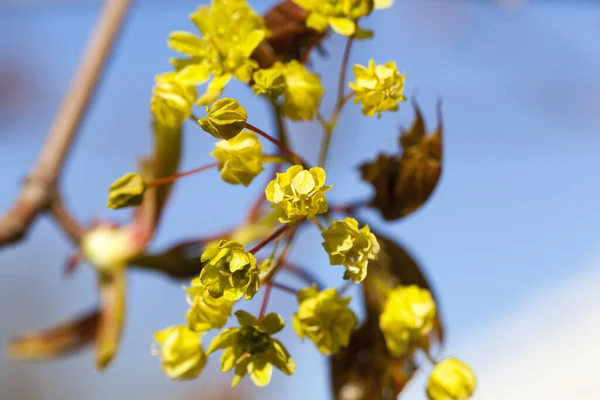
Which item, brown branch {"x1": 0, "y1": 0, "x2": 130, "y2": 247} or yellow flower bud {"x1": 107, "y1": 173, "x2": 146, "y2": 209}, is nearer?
yellow flower bud {"x1": 107, "y1": 173, "x2": 146, "y2": 209}

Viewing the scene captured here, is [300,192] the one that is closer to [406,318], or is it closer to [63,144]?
[406,318]

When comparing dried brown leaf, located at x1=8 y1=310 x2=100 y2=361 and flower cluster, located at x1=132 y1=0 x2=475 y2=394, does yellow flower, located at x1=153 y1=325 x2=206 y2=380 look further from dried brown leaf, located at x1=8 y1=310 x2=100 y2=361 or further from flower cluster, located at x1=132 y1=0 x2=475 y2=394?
dried brown leaf, located at x1=8 y1=310 x2=100 y2=361

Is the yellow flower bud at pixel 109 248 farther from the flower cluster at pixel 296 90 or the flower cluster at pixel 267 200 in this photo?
the flower cluster at pixel 296 90

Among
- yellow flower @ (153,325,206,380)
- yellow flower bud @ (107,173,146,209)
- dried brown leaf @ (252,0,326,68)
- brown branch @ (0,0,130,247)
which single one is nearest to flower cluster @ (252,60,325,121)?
dried brown leaf @ (252,0,326,68)

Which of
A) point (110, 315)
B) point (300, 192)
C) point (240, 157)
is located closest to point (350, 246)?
point (300, 192)

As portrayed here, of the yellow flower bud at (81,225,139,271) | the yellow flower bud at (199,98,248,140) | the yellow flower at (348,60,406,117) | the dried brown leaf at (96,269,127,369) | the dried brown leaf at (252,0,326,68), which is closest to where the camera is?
the yellow flower bud at (199,98,248,140)

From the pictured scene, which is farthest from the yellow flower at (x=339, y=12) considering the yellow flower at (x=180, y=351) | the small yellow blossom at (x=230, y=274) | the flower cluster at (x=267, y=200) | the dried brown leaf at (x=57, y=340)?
the dried brown leaf at (x=57, y=340)

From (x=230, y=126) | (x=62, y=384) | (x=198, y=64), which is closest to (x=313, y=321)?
(x=230, y=126)

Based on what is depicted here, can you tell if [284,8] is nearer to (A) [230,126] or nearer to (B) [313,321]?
(A) [230,126]
